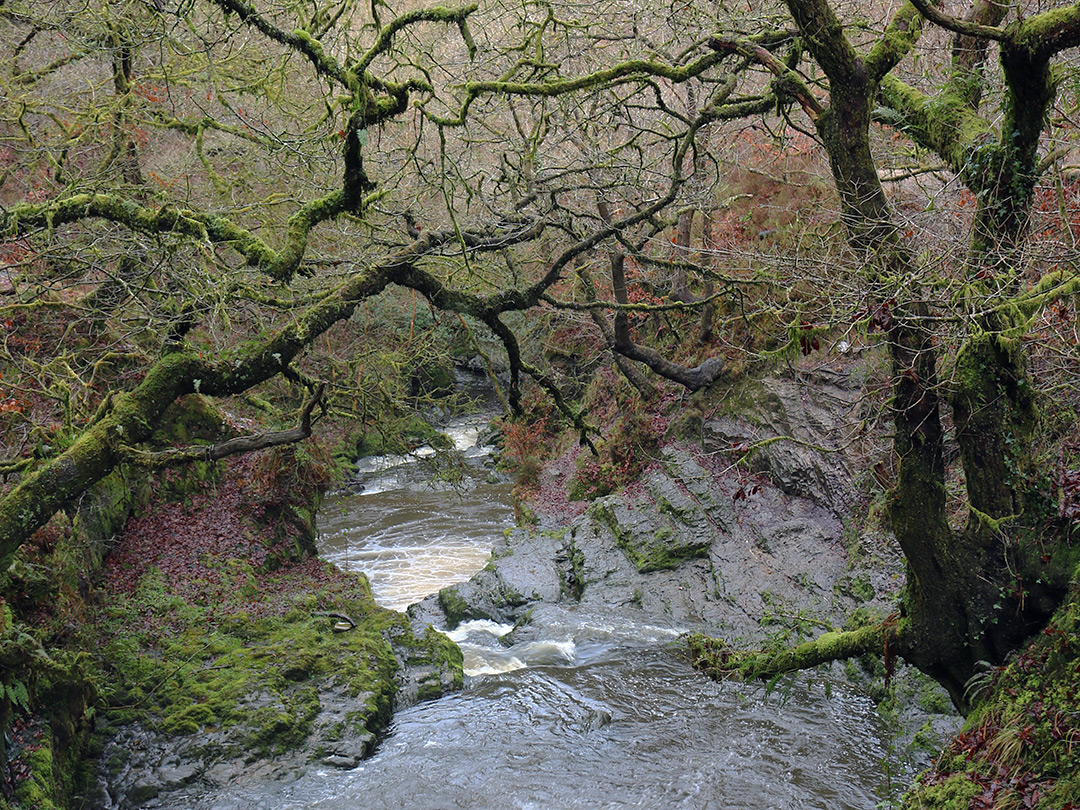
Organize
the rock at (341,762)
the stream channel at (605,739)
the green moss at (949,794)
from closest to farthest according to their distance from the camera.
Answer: the green moss at (949,794) → the stream channel at (605,739) → the rock at (341,762)

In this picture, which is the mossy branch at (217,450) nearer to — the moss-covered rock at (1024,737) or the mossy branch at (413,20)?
the mossy branch at (413,20)

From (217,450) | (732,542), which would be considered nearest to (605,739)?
(732,542)

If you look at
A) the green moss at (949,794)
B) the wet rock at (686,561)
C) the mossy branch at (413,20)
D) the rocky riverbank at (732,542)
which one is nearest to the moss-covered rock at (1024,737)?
the green moss at (949,794)

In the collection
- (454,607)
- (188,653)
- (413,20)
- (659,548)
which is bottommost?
(454,607)

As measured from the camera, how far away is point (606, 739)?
7.34m

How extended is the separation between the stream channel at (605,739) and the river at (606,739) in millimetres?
17

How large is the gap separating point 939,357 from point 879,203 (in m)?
1.13

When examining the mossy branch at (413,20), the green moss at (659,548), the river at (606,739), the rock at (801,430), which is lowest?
the river at (606,739)

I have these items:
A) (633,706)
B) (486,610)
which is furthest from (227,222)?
(486,610)

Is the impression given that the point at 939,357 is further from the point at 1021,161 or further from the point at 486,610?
the point at 486,610

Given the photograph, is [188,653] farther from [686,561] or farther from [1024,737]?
[1024,737]

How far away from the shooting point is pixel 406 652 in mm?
8961

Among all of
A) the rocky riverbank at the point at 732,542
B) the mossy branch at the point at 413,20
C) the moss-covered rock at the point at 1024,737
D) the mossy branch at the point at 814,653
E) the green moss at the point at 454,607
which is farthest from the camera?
the green moss at the point at 454,607

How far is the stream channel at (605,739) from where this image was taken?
636cm
